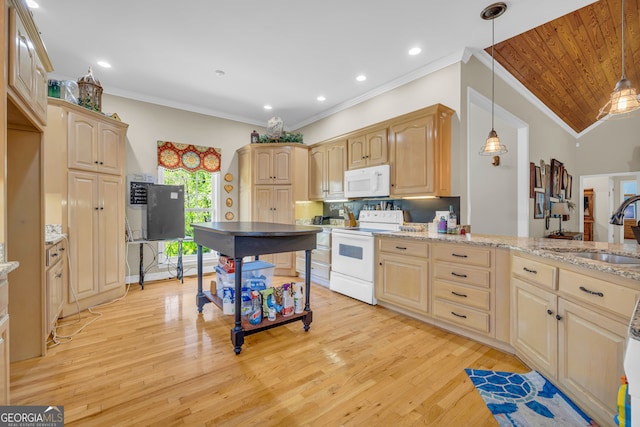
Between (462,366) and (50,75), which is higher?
(50,75)

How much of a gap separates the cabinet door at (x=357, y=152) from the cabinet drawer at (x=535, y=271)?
2203 mm

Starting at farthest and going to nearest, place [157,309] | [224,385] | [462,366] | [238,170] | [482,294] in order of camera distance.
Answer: [238,170], [157,309], [482,294], [462,366], [224,385]

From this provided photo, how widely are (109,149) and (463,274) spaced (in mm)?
4085

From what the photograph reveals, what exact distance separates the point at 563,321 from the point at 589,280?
32cm

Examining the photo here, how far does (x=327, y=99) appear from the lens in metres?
4.39

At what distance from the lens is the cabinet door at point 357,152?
3768mm

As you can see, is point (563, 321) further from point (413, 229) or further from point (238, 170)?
point (238, 170)

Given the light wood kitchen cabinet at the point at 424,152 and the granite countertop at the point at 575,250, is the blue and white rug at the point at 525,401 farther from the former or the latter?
the light wood kitchen cabinet at the point at 424,152

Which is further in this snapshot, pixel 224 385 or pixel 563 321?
pixel 224 385

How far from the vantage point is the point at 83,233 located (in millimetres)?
2965

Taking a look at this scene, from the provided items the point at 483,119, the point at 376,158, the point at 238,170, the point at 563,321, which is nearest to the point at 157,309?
the point at 238,170

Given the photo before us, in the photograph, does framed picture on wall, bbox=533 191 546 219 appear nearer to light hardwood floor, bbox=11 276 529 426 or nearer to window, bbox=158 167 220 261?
light hardwood floor, bbox=11 276 529 426

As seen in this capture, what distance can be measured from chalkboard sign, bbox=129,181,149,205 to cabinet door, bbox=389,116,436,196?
3671mm

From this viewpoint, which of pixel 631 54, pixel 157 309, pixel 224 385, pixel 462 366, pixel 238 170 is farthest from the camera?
pixel 238 170
